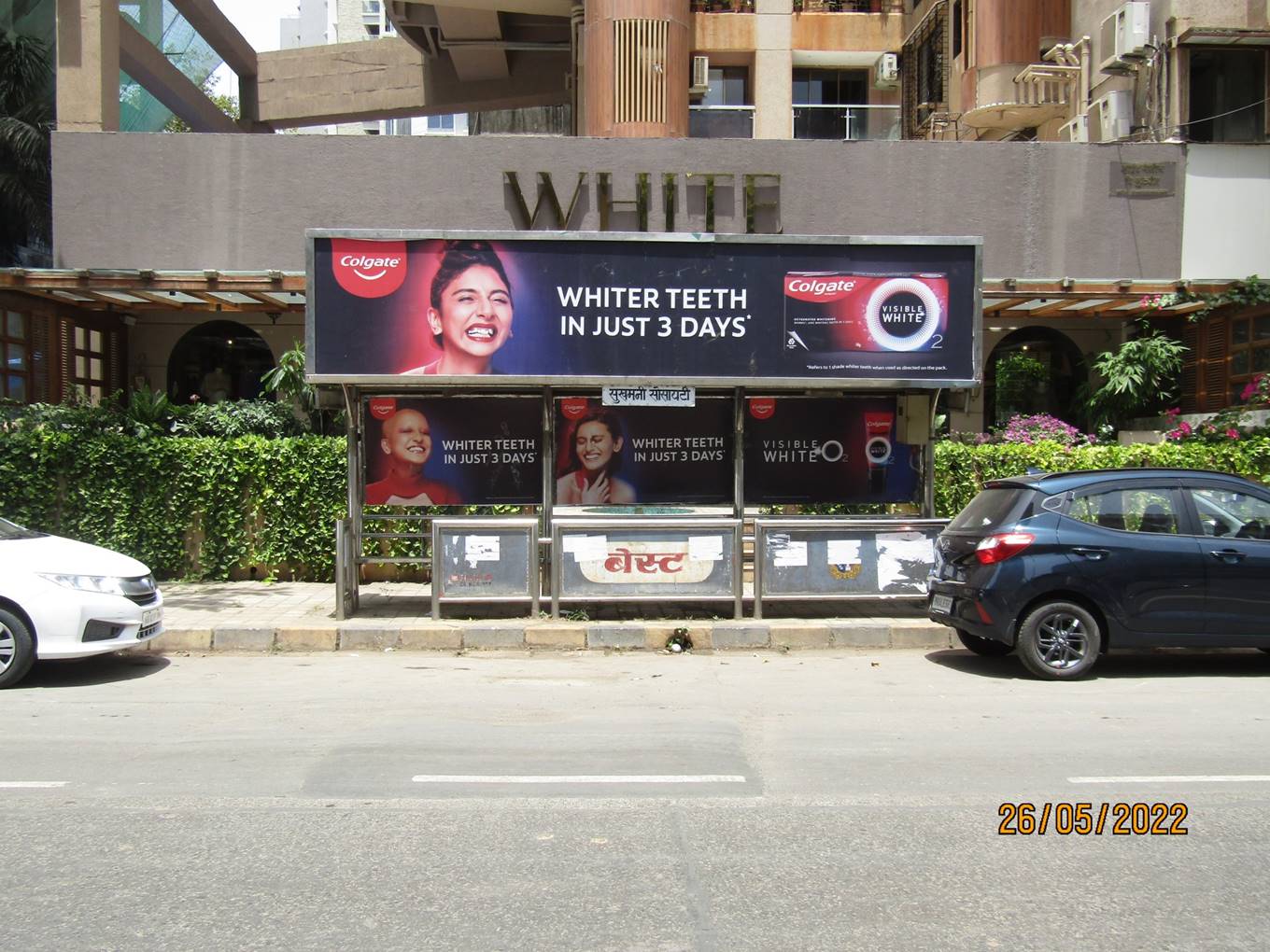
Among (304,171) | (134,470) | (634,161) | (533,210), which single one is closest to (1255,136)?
(634,161)

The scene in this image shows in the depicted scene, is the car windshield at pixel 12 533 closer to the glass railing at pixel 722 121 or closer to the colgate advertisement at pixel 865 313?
the colgate advertisement at pixel 865 313

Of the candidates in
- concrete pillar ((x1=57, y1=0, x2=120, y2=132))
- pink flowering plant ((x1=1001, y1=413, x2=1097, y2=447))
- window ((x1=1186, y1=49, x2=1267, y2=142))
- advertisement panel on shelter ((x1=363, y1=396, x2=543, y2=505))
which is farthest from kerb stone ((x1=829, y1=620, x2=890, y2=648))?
concrete pillar ((x1=57, y1=0, x2=120, y2=132))

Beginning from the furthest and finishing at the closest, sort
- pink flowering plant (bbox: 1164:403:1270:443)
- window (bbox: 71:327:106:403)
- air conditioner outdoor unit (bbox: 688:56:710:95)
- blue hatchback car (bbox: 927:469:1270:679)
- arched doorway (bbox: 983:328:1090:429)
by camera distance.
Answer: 1. air conditioner outdoor unit (bbox: 688:56:710:95)
2. arched doorway (bbox: 983:328:1090:429)
3. window (bbox: 71:327:106:403)
4. pink flowering plant (bbox: 1164:403:1270:443)
5. blue hatchback car (bbox: 927:469:1270:679)

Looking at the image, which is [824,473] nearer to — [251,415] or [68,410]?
[251,415]

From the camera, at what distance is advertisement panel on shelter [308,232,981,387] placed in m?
10.3

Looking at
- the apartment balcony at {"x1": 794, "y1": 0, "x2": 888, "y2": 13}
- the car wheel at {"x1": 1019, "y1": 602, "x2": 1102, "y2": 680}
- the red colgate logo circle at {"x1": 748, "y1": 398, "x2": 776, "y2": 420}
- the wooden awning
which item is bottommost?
the car wheel at {"x1": 1019, "y1": 602, "x2": 1102, "y2": 680}

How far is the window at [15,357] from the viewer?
49.1ft

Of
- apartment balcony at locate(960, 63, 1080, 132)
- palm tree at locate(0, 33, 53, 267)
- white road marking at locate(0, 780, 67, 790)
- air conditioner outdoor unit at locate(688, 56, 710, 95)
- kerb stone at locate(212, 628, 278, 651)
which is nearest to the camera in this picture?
white road marking at locate(0, 780, 67, 790)

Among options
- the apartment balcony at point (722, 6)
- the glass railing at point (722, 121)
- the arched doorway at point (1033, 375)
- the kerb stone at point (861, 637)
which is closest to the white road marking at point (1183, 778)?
the kerb stone at point (861, 637)

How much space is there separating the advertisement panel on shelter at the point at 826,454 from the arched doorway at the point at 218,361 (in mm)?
9471

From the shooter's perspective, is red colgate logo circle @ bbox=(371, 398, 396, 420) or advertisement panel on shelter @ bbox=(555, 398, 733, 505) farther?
advertisement panel on shelter @ bbox=(555, 398, 733, 505)

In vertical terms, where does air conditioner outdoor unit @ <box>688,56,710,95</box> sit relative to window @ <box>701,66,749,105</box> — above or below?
below

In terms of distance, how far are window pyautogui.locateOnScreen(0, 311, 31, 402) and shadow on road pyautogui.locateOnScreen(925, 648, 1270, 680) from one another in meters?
13.0
